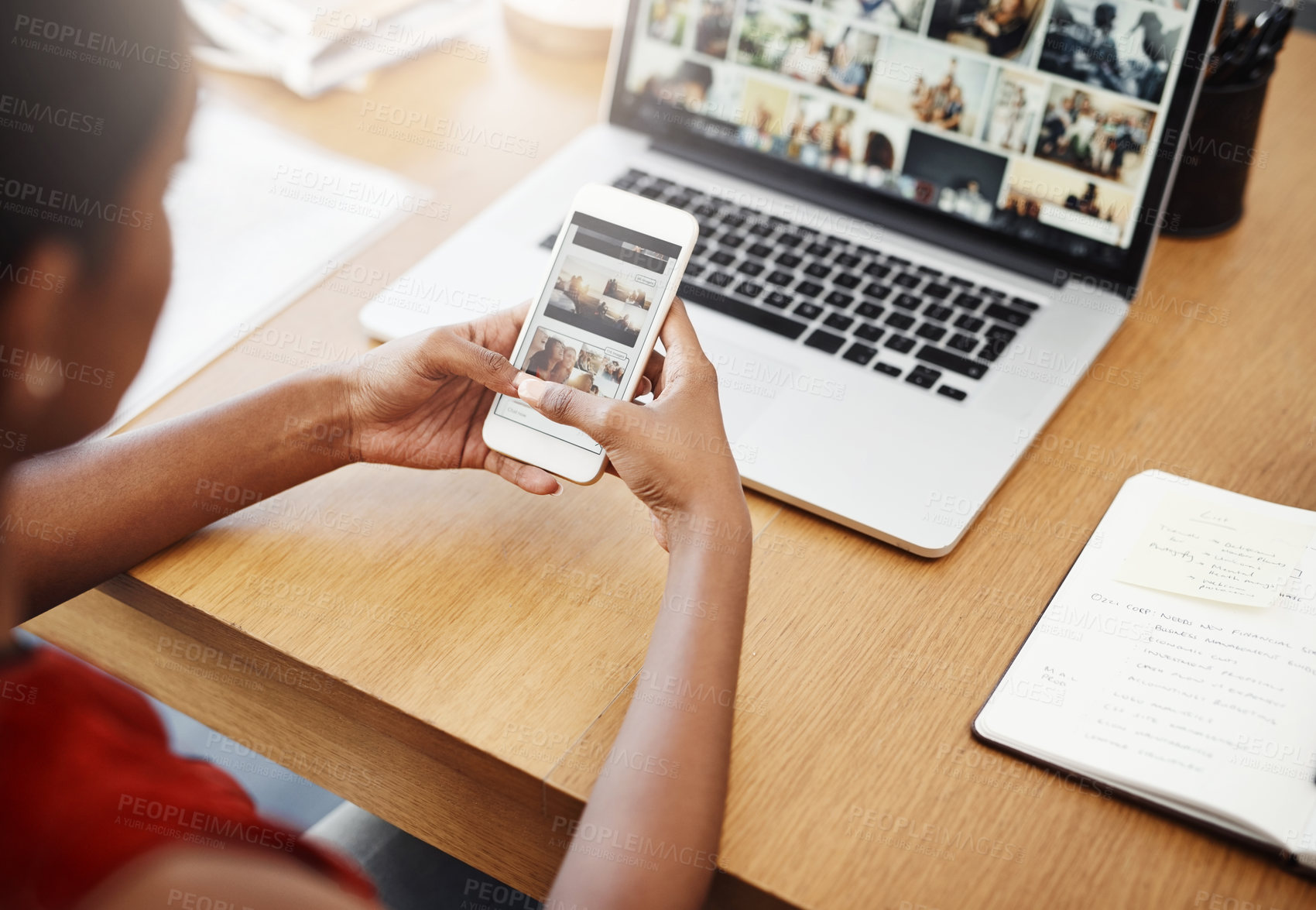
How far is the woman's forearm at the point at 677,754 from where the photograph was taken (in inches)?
22.2

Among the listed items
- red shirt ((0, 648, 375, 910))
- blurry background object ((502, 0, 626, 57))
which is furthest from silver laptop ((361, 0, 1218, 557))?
red shirt ((0, 648, 375, 910))

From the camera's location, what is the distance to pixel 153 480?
28.6 inches

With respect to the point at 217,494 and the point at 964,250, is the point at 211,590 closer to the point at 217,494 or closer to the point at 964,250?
the point at 217,494

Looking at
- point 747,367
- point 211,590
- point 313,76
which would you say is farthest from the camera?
point 313,76

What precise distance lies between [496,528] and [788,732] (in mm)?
260

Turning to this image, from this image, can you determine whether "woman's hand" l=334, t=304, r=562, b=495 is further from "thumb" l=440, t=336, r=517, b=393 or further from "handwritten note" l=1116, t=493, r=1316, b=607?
"handwritten note" l=1116, t=493, r=1316, b=607

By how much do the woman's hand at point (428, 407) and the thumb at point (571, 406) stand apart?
0.13 ft

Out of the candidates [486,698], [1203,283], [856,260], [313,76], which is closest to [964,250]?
[856,260]

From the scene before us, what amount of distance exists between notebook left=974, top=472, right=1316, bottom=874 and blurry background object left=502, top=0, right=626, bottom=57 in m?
0.84

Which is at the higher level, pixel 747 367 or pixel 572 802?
pixel 747 367

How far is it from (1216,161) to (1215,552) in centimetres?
48

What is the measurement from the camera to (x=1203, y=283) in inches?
39.5

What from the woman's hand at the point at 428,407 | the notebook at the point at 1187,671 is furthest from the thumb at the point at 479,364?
the notebook at the point at 1187,671

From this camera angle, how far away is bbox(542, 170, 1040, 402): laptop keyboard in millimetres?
875
